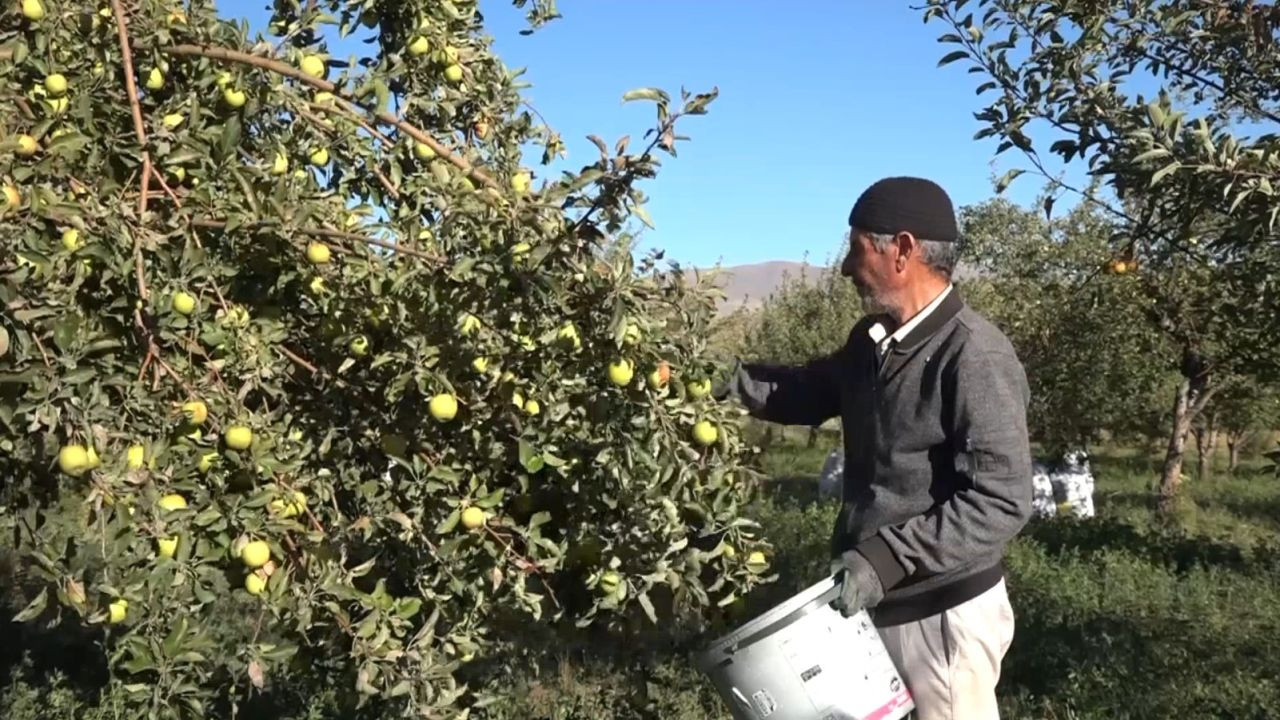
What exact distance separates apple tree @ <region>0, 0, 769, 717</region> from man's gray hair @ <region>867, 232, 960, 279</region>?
22.5 inches

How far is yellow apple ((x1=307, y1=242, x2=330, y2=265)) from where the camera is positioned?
7.17ft

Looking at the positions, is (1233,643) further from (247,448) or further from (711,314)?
(247,448)

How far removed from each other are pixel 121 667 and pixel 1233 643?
195 inches

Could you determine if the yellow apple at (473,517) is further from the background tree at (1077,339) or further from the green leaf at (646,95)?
the background tree at (1077,339)

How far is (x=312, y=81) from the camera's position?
2.27m

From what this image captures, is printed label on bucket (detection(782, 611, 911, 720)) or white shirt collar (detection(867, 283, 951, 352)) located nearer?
printed label on bucket (detection(782, 611, 911, 720))

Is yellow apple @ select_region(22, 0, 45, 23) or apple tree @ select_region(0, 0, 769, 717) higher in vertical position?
yellow apple @ select_region(22, 0, 45, 23)

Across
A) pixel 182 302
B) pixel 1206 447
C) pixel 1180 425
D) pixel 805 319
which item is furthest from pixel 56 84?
pixel 1206 447

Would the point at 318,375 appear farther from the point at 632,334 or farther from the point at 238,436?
the point at 632,334

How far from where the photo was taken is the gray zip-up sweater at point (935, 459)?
2271mm

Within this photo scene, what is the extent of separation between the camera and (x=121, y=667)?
7.02ft

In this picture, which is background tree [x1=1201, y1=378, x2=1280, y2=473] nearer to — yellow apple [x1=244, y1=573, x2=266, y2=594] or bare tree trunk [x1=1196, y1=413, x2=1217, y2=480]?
bare tree trunk [x1=1196, y1=413, x2=1217, y2=480]

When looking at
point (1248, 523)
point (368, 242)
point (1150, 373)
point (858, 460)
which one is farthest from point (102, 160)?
point (1248, 523)

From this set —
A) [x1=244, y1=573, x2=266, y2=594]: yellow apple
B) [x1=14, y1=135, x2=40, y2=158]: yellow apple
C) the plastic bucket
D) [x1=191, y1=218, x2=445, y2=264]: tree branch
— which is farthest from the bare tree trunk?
[x1=14, y1=135, x2=40, y2=158]: yellow apple
